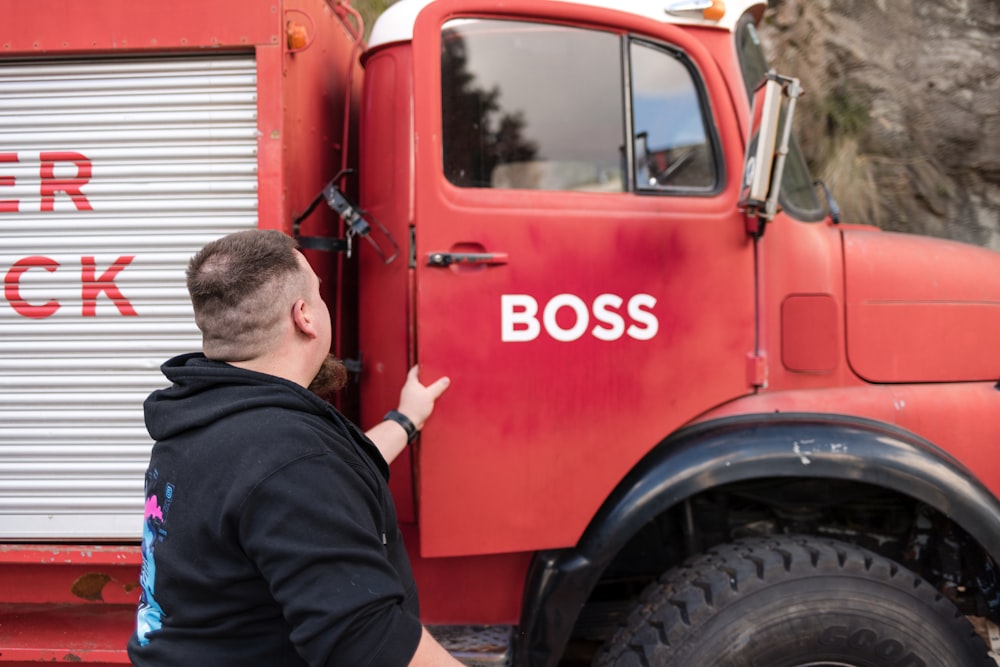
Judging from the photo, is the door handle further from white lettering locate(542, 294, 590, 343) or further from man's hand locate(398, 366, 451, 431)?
man's hand locate(398, 366, 451, 431)

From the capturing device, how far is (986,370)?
2406 mm

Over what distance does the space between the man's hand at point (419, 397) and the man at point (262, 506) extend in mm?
628

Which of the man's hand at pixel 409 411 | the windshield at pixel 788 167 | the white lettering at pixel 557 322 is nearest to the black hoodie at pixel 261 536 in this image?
the man's hand at pixel 409 411

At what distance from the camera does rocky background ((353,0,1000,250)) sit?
5941 mm

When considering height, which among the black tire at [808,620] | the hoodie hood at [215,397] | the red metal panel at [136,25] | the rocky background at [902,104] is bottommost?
the black tire at [808,620]

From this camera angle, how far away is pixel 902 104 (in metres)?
6.14

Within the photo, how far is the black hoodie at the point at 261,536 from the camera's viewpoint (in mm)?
1204

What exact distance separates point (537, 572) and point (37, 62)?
2.20m

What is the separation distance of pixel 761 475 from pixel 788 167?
100 cm

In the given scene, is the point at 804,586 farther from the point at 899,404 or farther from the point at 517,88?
the point at 517,88

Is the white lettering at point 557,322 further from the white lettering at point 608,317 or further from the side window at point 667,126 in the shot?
the side window at point 667,126

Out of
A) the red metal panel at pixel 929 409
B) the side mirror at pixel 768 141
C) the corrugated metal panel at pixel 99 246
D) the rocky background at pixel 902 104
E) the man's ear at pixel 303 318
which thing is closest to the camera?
the man's ear at pixel 303 318

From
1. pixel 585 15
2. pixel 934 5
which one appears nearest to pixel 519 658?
pixel 585 15

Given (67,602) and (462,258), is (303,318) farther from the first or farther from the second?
(67,602)
